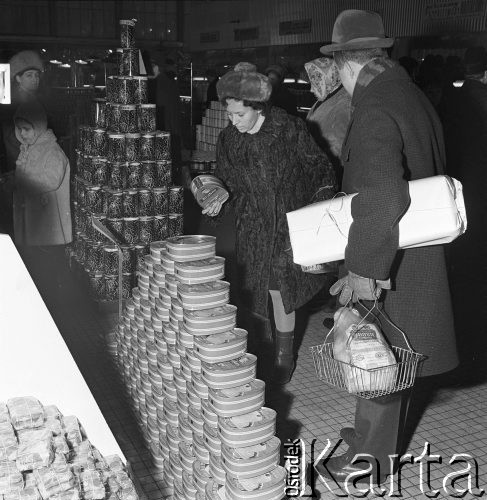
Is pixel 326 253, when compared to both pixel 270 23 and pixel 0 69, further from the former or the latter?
pixel 270 23

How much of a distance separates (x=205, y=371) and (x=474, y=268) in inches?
105

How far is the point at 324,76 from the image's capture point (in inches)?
199

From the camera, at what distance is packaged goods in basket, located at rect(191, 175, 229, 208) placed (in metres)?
3.50

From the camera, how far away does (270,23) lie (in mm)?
11758

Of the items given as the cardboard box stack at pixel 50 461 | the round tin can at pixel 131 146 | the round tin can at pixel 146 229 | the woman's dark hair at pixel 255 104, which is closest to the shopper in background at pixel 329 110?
the woman's dark hair at pixel 255 104

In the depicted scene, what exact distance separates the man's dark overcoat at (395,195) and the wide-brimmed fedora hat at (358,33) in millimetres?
82

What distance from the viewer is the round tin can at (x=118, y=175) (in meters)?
5.30

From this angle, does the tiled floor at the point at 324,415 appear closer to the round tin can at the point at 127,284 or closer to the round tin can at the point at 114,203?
the round tin can at the point at 127,284

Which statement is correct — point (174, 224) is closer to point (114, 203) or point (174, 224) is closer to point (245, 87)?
point (114, 203)

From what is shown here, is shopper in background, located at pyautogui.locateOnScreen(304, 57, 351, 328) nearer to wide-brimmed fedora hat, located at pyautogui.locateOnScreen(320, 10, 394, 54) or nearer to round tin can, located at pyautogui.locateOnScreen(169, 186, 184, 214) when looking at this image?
round tin can, located at pyautogui.locateOnScreen(169, 186, 184, 214)

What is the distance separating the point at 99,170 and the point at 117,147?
10.8 inches

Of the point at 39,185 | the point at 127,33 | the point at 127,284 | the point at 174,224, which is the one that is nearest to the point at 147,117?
the point at 127,33

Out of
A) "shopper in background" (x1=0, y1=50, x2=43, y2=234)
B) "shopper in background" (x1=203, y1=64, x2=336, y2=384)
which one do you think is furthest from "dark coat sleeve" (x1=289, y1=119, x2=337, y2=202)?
"shopper in background" (x1=0, y1=50, x2=43, y2=234)

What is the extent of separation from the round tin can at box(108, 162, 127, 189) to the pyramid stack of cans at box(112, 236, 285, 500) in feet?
6.44
